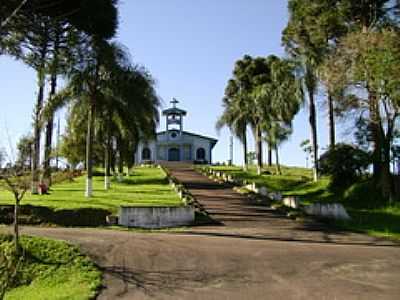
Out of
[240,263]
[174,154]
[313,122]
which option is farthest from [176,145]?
[240,263]

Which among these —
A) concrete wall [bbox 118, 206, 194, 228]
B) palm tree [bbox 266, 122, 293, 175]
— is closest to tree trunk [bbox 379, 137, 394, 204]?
concrete wall [bbox 118, 206, 194, 228]

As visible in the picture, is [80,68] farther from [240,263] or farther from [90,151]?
[240,263]

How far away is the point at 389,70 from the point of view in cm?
1955

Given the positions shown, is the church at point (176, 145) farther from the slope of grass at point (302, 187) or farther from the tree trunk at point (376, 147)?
the tree trunk at point (376, 147)

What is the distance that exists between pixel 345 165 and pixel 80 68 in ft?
43.9

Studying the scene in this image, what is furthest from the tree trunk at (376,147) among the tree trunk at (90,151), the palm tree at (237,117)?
the palm tree at (237,117)

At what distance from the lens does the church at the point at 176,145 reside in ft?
211

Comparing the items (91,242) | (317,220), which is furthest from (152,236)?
(317,220)

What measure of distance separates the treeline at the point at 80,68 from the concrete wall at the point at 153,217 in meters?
6.42

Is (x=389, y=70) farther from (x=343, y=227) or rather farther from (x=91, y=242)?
(x=91, y=242)

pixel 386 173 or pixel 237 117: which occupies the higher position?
pixel 237 117

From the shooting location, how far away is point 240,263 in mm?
11672

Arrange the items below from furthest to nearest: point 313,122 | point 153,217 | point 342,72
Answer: point 313,122 < point 342,72 < point 153,217

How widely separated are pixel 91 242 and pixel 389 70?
12.3m
